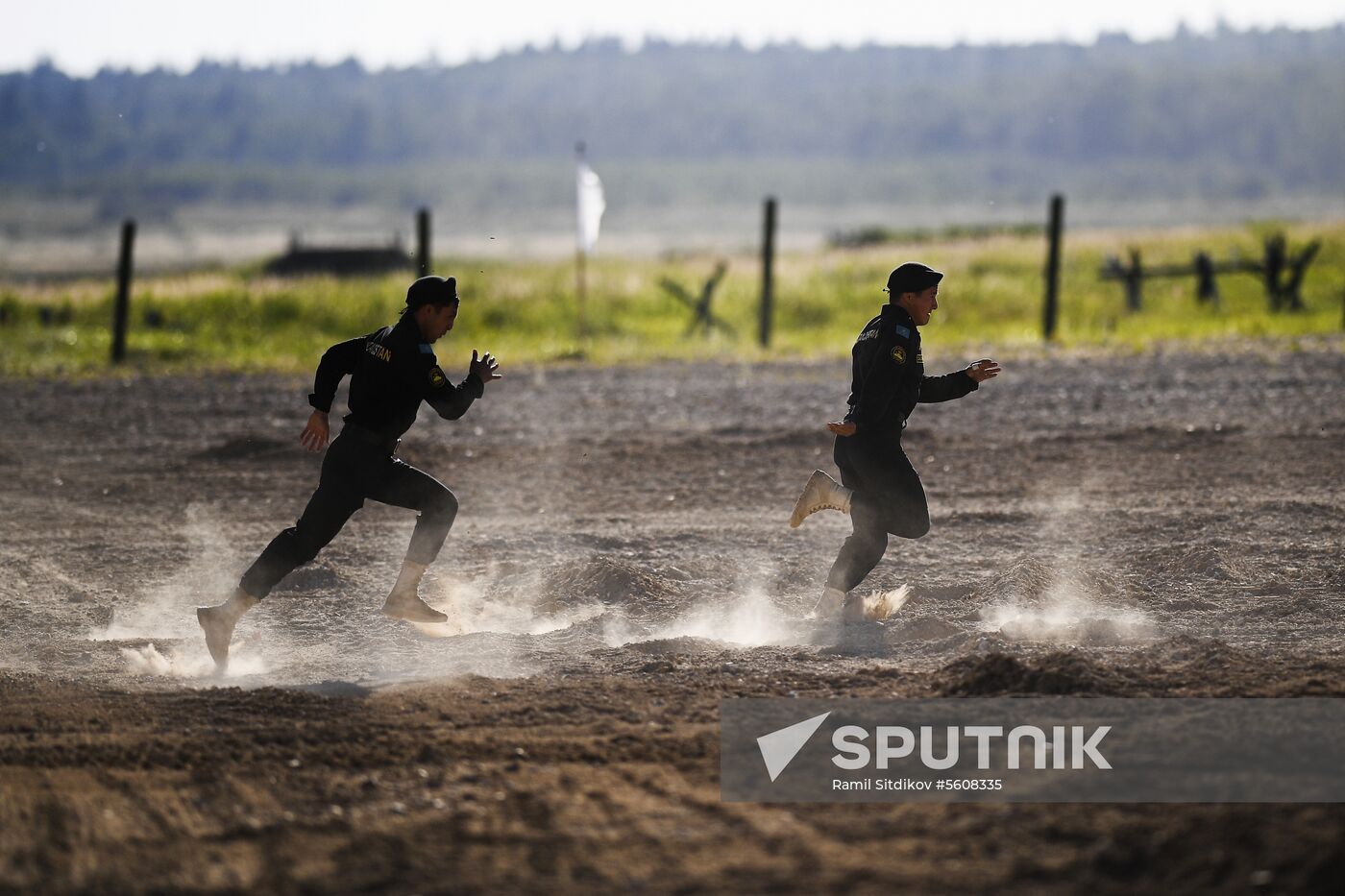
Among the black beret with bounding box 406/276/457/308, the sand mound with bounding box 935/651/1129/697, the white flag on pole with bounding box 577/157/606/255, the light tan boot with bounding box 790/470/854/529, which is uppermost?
the white flag on pole with bounding box 577/157/606/255

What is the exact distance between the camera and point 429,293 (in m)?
6.18

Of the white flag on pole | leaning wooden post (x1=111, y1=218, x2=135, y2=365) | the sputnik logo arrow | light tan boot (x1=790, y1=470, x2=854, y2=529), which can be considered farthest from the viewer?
the white flag on pole

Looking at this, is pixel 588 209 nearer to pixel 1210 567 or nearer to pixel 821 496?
pixel 1210 567

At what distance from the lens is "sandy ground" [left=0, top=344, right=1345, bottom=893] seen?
4.13 metres

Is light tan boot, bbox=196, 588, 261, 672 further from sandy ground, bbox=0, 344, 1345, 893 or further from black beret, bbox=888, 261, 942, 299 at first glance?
black beret, bbox=888, 261, 942, 299

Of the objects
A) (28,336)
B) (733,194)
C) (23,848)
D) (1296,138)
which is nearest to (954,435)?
(23,848)

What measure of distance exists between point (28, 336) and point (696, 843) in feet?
70.8

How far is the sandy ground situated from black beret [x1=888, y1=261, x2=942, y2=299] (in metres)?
1.51

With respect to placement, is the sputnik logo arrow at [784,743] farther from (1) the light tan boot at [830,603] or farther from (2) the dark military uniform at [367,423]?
(2) the dark military uniform at [367,423]

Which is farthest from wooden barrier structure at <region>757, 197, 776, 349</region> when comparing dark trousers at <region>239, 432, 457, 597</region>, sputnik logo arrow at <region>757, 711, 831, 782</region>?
sputnik logo arrow at <region>757, 711, 831, 782</region>

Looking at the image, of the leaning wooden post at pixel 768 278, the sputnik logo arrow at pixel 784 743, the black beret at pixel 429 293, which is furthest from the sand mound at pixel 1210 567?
the leaning wooden post at pixel 768 278

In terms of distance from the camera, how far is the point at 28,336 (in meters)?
23.2

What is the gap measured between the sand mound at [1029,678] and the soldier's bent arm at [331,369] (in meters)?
2.64

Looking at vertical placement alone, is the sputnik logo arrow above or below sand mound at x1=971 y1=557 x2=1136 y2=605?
below
